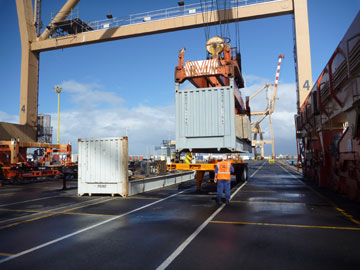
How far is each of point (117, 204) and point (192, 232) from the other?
4.47 metres

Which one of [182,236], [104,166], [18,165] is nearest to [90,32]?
[18,165]

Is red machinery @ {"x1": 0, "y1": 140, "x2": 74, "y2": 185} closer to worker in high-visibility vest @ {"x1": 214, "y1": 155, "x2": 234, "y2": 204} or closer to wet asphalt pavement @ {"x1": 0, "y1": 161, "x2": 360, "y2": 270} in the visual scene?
wet asphalt pavement @ {"x1": 0, "y1": 161, "x2": 360, "y2": 270}

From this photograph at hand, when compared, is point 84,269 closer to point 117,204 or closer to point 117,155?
point 117,204

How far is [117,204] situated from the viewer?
956cm

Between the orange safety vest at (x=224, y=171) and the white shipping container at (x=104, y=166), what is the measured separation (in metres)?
3.96

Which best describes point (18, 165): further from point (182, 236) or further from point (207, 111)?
point (182, 236)

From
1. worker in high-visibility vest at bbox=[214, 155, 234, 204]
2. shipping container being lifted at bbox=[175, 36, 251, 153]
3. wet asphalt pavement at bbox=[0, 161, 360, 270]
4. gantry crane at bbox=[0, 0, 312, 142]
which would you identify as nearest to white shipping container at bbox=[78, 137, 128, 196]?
wet asphalt pavement at bbox=[0, 161, 360, 270]

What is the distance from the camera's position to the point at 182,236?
5512mm

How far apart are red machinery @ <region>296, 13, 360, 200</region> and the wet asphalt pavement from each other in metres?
1.47

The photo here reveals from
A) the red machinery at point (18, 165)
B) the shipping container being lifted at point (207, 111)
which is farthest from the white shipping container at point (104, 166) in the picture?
the red machinery at point (18, 165)

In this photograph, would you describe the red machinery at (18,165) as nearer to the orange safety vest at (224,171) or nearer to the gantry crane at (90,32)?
the gantry crane at (90,32)

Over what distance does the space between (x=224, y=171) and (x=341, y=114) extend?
4.43m

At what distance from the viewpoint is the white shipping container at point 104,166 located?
37.5 feet

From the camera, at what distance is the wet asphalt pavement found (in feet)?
13.6
